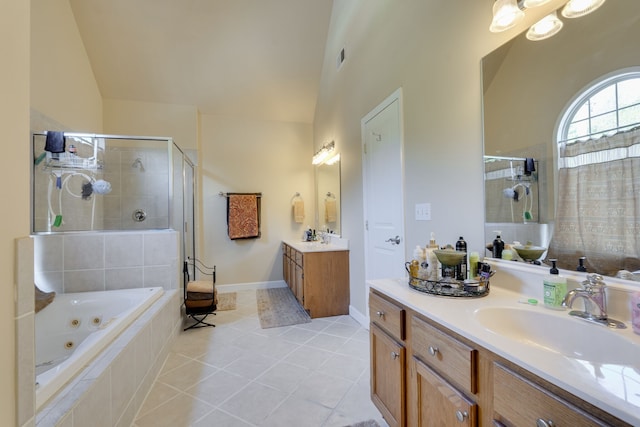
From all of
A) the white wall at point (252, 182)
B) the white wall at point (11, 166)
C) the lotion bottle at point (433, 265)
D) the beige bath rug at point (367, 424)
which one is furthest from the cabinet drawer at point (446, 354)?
the white wall at point (252, 182)

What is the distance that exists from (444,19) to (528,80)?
0.74m

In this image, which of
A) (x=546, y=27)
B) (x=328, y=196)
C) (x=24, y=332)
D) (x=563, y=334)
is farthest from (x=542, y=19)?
(x=328, y=196)

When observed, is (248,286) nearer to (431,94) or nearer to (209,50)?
(209,50)

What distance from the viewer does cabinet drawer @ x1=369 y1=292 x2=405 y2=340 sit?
4.17 feet

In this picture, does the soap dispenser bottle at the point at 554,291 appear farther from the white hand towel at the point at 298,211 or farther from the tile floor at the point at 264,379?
the white hand towel at the point at 298,211

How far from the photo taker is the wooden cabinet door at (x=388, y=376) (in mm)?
1258

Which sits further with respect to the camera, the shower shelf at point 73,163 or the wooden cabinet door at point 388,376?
the shower shelf at point 73,163

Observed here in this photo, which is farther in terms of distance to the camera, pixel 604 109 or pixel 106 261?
pixel 106 261

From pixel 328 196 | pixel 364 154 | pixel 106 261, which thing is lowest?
pixel 106 261

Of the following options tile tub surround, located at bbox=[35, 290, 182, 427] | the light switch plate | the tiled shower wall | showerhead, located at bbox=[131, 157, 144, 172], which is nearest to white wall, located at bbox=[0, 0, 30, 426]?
tile tub surround, located at bbox=[35, 290, 182, 427]

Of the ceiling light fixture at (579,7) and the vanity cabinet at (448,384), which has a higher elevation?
the ceiling light fixture at (579,7)

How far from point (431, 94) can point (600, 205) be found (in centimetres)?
115

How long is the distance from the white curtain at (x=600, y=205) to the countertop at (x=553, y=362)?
0.24m

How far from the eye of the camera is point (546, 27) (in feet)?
3.82
